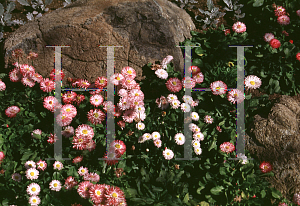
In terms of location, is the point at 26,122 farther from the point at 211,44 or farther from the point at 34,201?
the point at 211,44

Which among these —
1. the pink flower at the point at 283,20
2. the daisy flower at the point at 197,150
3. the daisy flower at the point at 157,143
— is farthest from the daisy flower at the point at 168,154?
the pink flower at the point at 283,20

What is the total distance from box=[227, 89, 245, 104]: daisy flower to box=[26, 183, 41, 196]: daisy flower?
2.24 m

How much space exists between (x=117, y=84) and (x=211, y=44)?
166cm

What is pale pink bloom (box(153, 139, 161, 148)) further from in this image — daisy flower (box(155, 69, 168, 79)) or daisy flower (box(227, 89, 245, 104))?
daisy flower (box(227, 89, 245, 104))

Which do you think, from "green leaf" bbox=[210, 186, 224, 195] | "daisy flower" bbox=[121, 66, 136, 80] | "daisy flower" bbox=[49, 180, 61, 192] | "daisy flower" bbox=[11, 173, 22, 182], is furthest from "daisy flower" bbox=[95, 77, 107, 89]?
"green leaf" bbox=[210, 186, 224, 195]

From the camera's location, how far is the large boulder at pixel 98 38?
3.23 meters

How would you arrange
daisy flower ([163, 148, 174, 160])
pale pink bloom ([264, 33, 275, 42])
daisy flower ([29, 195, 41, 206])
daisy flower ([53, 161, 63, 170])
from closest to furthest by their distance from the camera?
daisy flower ([29, 195, 41, 206])
daisy flower ([53, 161, 63, 170])
daisy flower ([163, 148, 174, 160])
pale pink bloom ([264, 33, 275, 42])

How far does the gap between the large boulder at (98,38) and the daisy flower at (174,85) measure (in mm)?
385

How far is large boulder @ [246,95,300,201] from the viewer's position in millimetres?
2717

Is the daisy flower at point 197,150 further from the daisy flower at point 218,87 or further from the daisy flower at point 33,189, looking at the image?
the daisy flower at point 33,189

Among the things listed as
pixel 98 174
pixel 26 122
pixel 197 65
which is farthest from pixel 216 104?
pixel 26 122

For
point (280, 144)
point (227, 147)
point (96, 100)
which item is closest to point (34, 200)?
point (96, 100)

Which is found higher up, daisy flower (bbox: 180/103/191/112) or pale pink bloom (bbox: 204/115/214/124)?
daisy flower (bbox: 180/103/191/112)

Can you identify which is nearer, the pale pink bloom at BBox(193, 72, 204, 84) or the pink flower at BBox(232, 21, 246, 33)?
the pale pink bloom at BBox(193, 72, 204, 84)
